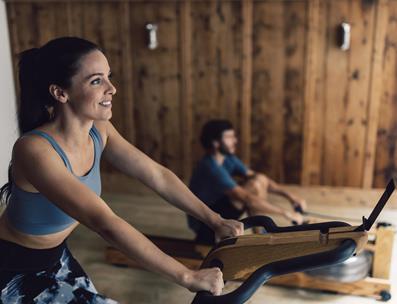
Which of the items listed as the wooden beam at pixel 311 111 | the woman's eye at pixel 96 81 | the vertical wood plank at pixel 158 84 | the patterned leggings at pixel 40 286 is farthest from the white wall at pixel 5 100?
the woman's eye at pixel 96 81

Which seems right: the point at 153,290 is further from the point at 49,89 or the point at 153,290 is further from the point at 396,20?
the point at 396,20

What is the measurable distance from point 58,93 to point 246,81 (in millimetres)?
2553

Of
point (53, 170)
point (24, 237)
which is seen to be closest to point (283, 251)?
point (53, 170)

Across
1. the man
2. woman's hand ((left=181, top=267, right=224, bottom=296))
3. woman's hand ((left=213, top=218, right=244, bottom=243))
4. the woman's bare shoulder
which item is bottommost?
the man

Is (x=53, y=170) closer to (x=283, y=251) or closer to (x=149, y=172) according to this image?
(x=149, y=172)

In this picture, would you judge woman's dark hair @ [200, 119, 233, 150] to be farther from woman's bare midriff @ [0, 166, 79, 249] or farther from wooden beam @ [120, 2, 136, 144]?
woman's bare midriff @ [0, 166, 79, 249]

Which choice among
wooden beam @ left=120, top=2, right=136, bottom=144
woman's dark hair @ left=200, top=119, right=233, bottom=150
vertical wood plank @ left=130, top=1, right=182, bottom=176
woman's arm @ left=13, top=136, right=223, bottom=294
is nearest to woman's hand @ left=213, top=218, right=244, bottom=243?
woman's arm @ left=13, top=136, right=223, bottom=294

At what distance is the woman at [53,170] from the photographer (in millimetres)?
1206

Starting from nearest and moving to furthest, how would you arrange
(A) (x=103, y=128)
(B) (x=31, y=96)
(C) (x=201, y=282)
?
(C) (x=201, y=282) < (B) (x=31, y=96) < (A) (x=103, y=128)

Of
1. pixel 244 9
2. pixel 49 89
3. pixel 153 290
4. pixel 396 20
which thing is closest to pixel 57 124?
pixel 49 89

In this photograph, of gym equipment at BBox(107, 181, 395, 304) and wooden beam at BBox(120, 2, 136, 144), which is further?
→ wooden beam at BBox(120, 2, 136, 144)

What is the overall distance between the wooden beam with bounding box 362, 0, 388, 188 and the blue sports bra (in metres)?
2.71

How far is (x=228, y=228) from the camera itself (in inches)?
56.1

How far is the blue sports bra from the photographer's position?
130 cm
